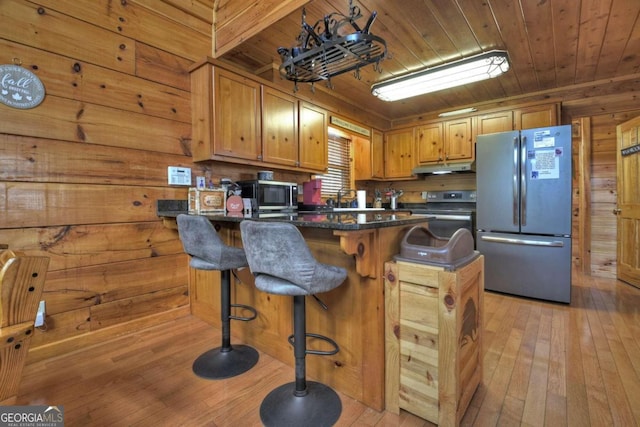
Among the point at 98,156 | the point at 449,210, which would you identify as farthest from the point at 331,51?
the point at 449,210

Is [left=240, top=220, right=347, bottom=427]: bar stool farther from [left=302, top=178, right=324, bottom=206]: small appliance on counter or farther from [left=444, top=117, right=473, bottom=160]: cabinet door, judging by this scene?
[left=444, top=117, right=473, bottom=160]: cabinet door

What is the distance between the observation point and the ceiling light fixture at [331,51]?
1451 mm

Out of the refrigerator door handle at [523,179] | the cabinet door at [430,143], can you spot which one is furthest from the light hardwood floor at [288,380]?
the cabinet door at [430,143]

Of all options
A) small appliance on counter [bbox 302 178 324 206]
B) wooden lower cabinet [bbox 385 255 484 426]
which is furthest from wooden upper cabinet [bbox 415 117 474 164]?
wooden lower cabinet [bbox 385 255 484 426]

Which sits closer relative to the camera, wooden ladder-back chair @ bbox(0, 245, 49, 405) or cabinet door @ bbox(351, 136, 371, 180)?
wooden ladder-back chair @ bbox(0, 245, 49, 405)

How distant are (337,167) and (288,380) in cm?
320

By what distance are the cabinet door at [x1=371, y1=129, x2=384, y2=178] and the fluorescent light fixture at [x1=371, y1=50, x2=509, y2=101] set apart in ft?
3.76

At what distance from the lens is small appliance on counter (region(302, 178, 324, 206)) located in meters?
3.53

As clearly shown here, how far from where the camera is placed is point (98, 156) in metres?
2.08

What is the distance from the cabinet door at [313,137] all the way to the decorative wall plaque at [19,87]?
212 cm

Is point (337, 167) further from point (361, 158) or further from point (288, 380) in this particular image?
point (288, 380)

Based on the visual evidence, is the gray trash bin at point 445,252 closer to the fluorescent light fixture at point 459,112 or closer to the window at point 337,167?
the window at point 337,167

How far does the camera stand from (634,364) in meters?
1.77

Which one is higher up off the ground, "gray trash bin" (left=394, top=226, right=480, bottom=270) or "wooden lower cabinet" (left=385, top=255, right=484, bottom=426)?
"gray trash bin" (left=394, top=226, right=480, bottom=270)
